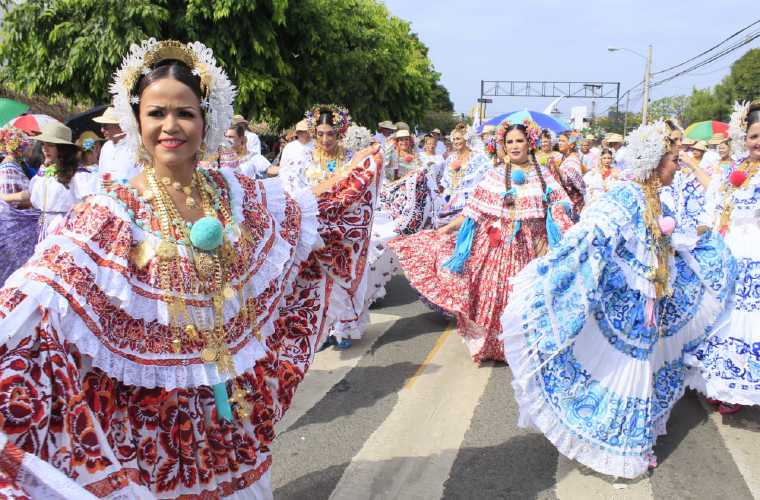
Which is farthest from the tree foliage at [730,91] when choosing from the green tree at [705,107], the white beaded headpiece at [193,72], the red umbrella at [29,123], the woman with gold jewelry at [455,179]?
the white beaded headpiece at [193,72]

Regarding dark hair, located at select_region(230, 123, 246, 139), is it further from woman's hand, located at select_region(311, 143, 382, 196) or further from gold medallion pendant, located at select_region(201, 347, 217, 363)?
gold medallion pendant, located at select_region(201, 347, 217, 363)

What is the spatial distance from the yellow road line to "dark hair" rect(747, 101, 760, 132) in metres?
3.16

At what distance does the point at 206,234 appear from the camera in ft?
6.80

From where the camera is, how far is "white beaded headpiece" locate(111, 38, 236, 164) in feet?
7.07

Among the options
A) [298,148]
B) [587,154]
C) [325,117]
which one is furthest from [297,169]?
[587,154]

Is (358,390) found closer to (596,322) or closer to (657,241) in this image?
(596,322)

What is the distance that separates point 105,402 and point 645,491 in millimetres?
2931

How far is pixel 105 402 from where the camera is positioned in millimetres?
1930

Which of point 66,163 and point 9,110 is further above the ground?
point 9,110

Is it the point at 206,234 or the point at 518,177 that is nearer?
Answer: the point at 206,234

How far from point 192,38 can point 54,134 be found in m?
8.41

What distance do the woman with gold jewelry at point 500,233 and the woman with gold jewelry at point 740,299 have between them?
1.26 m

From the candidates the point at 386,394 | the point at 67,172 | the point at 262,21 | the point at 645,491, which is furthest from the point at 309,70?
the point at 645,491

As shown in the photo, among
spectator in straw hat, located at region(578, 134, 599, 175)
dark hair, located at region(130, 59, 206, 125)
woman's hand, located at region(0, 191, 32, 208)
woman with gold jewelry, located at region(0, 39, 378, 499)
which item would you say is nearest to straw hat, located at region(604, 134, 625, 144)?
spectator in straw hat, located at region(578, 134, 599, 175)
